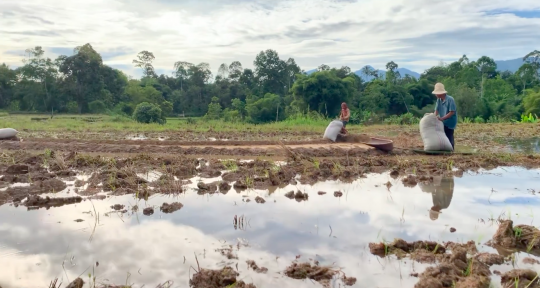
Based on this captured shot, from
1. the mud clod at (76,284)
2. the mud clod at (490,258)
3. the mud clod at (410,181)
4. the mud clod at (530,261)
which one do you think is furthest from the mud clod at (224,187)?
the mud clod at (530,261)

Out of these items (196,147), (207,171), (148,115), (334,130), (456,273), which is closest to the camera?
(456,273)

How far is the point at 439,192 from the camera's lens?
6137mm

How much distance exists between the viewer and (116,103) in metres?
40.6

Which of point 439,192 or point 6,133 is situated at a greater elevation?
point 6,133

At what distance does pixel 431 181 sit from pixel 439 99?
2.84 metres

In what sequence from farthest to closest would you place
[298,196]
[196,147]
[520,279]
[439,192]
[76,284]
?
[196,147] < [439,192] < [298,196] < [520,279] < [76,284]

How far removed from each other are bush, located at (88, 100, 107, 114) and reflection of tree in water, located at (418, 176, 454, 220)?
116ft

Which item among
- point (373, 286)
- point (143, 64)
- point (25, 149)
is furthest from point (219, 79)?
point (373, 286)

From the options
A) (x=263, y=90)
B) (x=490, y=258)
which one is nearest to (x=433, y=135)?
(x=490, y=258)

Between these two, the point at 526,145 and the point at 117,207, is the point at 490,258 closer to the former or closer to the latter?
the point at 117,207

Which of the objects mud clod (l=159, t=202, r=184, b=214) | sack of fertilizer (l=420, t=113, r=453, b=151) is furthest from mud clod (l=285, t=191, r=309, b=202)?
sack of fertilizer (l=420, t=113, r=453, b=151)

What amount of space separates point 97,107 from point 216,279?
37.3 meters

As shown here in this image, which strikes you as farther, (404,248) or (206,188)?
(206,188)

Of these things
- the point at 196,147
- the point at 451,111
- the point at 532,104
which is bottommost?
the point at 196,147
